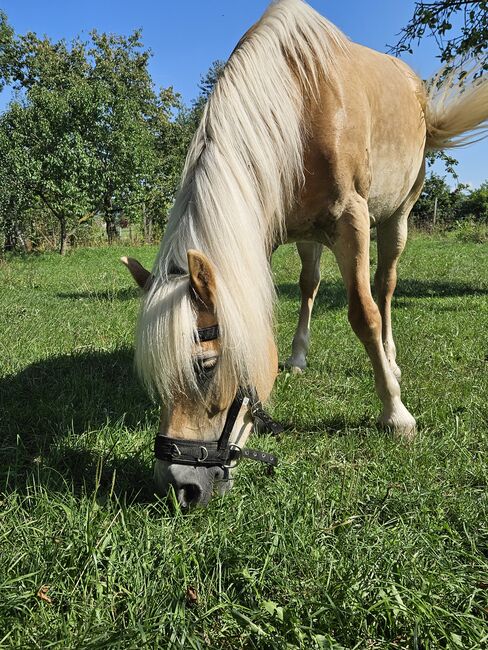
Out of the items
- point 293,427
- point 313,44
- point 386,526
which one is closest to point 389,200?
point 313,44

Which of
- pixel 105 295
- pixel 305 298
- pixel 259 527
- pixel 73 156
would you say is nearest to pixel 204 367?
pixel 259 527

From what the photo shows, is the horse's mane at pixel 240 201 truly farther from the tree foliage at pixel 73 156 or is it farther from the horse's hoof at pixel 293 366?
the tree foliage at pixel 73 156

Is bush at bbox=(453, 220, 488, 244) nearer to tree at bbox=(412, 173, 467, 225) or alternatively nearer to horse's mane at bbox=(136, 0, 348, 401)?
tree at bbox=(412, 173, 467, 225)

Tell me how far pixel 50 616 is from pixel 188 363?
2.96 feet

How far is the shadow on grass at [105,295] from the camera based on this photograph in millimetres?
7498

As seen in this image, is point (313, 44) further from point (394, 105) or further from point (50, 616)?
point (50, 616)

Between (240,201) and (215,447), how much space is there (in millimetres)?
1069

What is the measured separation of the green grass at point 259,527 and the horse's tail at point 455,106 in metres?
A: 2.45

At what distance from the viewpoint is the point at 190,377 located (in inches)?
72.4

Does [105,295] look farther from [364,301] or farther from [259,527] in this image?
[259,527]

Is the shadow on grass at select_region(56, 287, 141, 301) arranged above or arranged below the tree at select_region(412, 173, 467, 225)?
below

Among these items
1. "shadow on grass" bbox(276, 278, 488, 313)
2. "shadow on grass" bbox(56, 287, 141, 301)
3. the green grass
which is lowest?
the green grass

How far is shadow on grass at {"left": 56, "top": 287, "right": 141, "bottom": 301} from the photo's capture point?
24.6 feet

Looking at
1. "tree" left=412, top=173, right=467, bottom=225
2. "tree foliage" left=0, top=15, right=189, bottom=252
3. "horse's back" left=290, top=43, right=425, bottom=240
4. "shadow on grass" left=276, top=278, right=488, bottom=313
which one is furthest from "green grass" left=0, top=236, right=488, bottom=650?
"tree" left=412, top=173, right=467, bottom=225
